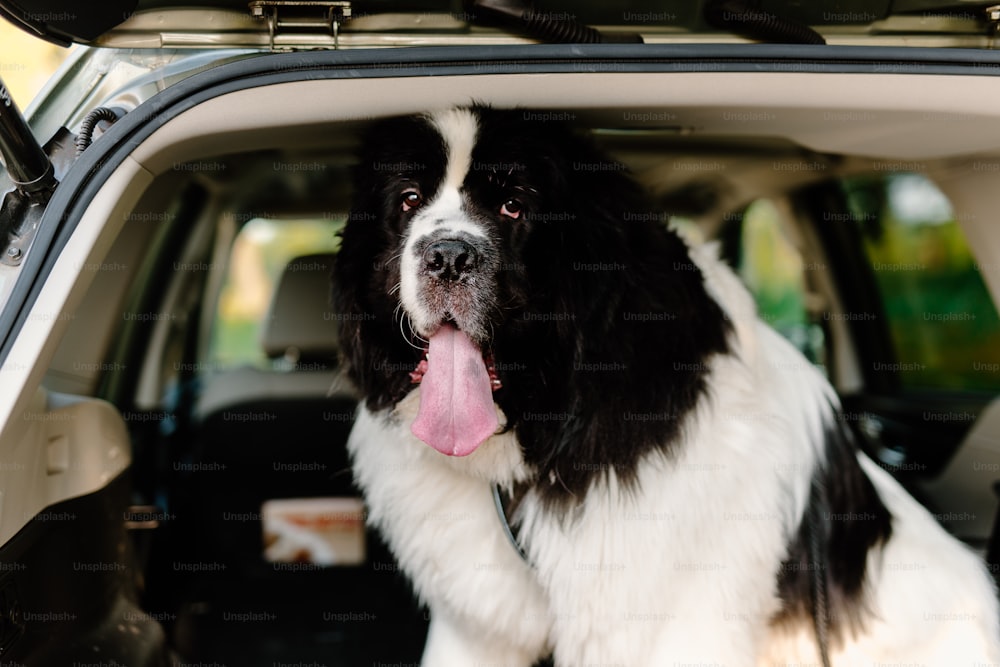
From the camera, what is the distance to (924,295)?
3883 mm

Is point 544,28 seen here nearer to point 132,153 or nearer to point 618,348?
point 618,348

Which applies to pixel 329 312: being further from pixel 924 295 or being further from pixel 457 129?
pixel 924 295

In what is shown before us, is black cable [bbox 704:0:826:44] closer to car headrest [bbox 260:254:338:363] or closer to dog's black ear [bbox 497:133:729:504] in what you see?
dog's black ear [bbox 497:133:729:504]

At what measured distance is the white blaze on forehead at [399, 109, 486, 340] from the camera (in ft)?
6.62

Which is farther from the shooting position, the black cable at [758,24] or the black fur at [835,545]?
the black fur at [835,545]

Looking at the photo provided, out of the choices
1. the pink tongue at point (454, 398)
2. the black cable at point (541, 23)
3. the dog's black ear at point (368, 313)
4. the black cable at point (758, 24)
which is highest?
the black cable at point (758, 24)

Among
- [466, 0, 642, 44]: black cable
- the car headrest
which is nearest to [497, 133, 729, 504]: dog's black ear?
[466, 0, 642, 44]: black cable

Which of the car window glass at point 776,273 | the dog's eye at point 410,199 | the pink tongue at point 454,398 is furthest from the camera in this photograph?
the car window glass at point 776,273

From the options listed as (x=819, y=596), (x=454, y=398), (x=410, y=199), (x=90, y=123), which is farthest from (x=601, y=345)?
(x=90, y=123)

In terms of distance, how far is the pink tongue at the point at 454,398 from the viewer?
6.34 feet

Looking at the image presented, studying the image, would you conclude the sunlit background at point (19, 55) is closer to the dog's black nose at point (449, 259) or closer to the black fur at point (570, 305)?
the black fur at point (570, 305)

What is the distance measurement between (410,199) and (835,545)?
1.50 metres

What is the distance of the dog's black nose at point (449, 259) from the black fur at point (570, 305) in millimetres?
115

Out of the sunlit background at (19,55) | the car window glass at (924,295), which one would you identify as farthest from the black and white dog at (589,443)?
the car window glass at (924,295)
